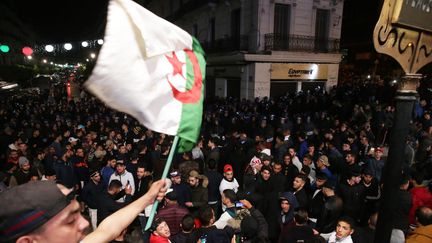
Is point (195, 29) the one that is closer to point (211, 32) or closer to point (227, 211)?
point (211, 32)

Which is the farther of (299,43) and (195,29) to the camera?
(195,29)

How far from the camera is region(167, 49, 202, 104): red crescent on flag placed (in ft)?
8.29

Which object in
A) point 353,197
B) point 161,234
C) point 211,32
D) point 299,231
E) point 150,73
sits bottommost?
point 353,197

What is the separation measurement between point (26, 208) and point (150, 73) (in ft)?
4.19

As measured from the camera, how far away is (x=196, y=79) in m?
2.68

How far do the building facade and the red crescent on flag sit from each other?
15935 mm

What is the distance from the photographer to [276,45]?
19016 mm

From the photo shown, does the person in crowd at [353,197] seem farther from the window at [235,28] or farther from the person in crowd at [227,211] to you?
the window at [235,28]

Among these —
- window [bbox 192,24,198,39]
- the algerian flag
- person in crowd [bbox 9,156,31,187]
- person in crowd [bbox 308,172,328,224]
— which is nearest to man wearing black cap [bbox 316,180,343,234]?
person in crowd [bbox 308,172,328,224]

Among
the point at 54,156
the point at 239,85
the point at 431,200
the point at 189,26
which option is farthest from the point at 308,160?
the point at 189,26

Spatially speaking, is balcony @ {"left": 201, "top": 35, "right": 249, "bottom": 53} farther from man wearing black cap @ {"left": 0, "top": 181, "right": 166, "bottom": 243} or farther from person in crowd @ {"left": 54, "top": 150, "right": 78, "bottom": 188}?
man wearing black cap @ {"left": 0, "top": 181, "right": 166, "bottom": 243}

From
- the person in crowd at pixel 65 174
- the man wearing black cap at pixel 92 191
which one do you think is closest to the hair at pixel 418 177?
the man wearing black cap at pixel 92 191

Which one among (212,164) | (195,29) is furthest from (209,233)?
(195,29)

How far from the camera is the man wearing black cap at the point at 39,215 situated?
4.27 feet
